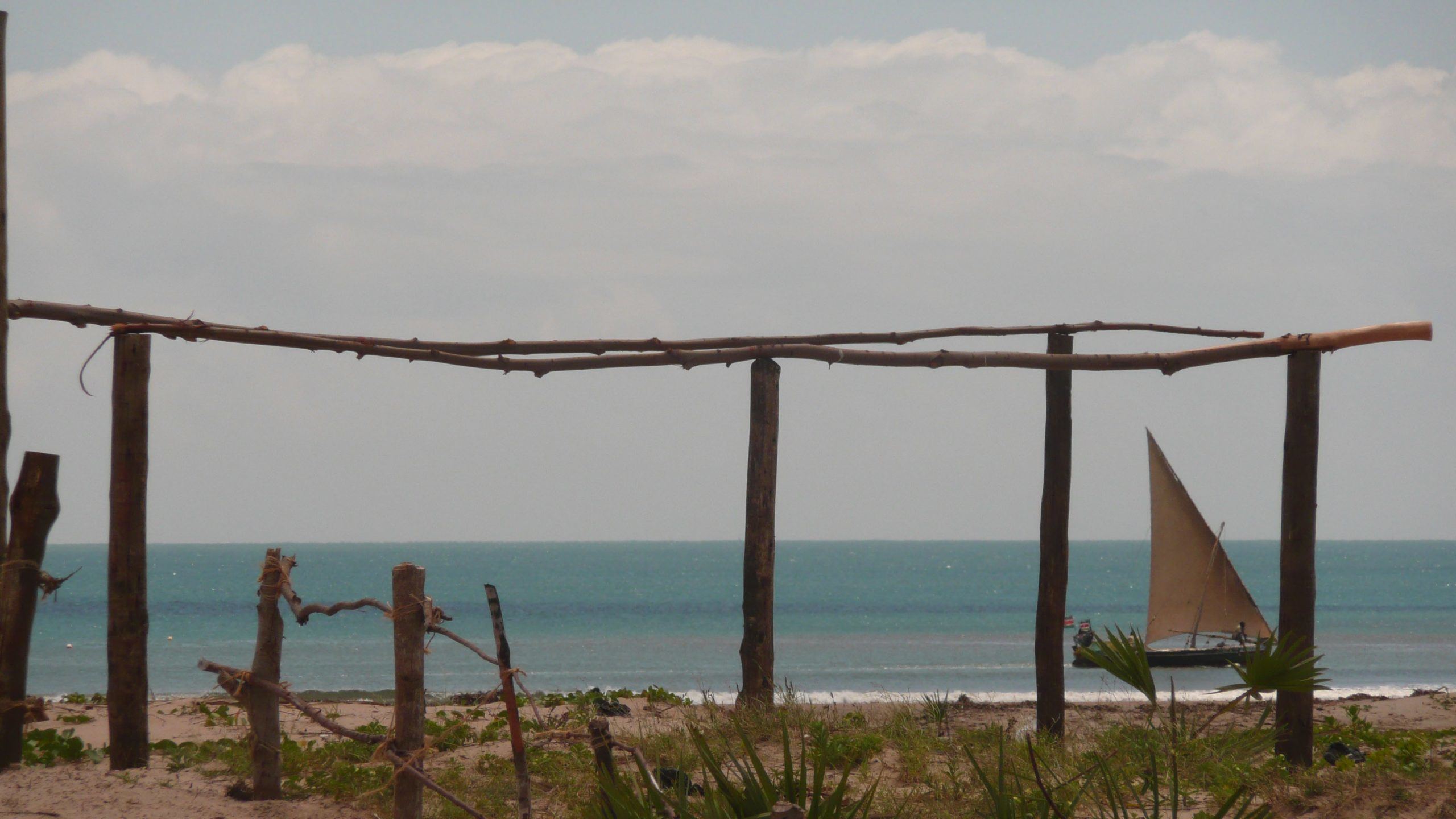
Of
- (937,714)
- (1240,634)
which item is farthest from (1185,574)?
(937,714)

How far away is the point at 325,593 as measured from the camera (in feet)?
274

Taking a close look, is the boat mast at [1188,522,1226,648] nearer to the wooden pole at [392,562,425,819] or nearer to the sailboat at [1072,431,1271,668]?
the sailboat at [1072,431,1271,668]

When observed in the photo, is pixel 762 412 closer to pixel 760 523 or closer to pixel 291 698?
pixel 760 523

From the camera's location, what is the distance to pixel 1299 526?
7.43 metres

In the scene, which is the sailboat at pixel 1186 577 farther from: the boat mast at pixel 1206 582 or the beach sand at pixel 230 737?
the beach sand at pixel 230 737

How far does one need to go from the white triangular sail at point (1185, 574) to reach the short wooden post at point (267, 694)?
56.0 ft

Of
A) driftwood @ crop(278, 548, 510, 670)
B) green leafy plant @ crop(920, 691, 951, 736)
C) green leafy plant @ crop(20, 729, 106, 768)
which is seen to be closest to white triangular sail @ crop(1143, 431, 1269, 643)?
green leafy plant @ crop(920, 691, 951, 736)

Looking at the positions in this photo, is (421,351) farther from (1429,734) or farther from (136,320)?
(1429,734)

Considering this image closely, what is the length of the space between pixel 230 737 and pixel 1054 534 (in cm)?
671

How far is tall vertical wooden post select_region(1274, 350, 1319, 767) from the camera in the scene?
24.1ft

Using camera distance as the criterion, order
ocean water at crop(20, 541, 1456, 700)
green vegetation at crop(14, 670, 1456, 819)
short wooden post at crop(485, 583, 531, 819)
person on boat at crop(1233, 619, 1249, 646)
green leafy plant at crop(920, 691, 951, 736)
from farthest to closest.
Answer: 1. ocean water at crop(20, 541, 1456, 700)
2. person on boat at crop(1233, 619, 1249, 646)
3. green leafy plant at crop(920, 691, 951, 736)
4. green vegetation at crop(14, 670, 1456, 819)
5. short wooden post at crop(485, 583, 531, 819)

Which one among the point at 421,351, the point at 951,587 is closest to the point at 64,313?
the point at 421,351

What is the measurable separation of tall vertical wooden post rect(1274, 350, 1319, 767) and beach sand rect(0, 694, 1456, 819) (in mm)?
1700

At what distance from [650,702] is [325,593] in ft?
264
